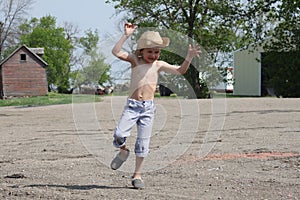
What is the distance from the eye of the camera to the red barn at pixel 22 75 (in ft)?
229

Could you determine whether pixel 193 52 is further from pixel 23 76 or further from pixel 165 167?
pixel 23 76

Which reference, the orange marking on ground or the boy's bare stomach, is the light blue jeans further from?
the orange marking on ground

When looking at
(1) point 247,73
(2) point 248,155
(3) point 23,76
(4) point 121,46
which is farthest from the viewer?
(3) point 23,76

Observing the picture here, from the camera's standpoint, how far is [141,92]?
6.53 m

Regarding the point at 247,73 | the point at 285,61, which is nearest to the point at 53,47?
the point at 247,73

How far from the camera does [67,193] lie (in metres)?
5.99

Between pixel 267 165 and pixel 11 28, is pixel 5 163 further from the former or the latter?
pixel 11 28

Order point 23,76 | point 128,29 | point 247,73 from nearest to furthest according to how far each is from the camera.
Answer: point 128,29, point 247,73, point 23,76

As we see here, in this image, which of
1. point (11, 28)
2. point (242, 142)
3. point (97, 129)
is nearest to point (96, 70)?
point (242, 142)

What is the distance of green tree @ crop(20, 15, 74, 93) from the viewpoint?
10206 centimetres

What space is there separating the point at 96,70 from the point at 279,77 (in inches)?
1525

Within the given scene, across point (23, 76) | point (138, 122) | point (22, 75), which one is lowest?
point (23, 76)

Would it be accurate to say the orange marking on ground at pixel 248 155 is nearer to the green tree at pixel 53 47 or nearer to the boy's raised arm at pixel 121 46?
the boy's raised arm at pixel 121 46

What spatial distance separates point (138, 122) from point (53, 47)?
100958mm
